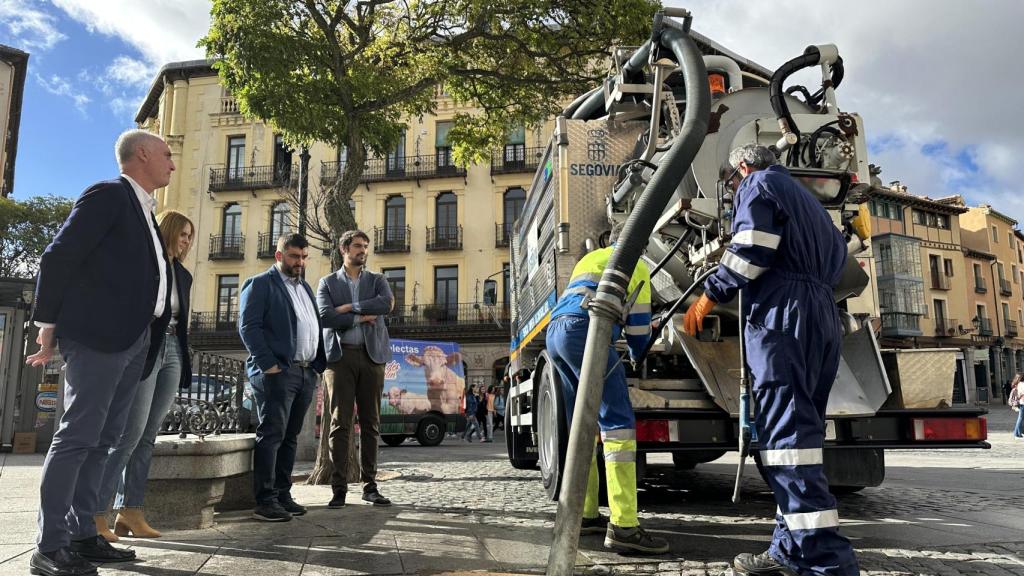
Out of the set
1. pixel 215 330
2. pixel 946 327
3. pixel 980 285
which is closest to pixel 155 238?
pixel 215 330

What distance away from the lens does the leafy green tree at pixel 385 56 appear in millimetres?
8977

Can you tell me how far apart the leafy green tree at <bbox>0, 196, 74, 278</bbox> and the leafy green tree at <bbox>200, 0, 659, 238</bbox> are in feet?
100

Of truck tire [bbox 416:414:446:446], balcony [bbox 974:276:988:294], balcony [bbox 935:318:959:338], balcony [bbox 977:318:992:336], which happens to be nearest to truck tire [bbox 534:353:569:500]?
truck tire [bbox 416:414:446:446]

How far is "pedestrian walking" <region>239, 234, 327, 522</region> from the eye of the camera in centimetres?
479

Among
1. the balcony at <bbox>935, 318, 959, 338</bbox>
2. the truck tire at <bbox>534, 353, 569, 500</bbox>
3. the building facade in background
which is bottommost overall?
the truck tire at <bbox>534, 353, 569, 500</bbox>

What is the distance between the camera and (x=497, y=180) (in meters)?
33.2

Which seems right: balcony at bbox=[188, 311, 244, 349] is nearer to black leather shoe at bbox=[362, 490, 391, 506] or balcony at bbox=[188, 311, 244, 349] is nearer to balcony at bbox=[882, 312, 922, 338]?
black leather shoe at bbox=[362, 490, 391, 506]

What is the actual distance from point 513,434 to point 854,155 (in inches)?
152

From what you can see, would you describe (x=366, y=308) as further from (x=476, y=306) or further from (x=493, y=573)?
(x=476, y=306)

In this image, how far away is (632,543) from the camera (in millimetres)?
3609

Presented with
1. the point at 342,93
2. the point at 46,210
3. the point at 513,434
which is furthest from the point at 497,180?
the point at 513,434

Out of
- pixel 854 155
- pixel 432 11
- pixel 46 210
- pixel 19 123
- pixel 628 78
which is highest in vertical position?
pixel 19 123

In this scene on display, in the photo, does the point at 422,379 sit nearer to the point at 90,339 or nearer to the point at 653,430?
the point at 653,430

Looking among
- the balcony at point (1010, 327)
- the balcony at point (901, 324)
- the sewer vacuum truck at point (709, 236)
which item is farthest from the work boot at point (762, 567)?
the balcony at point (1010, 327)
